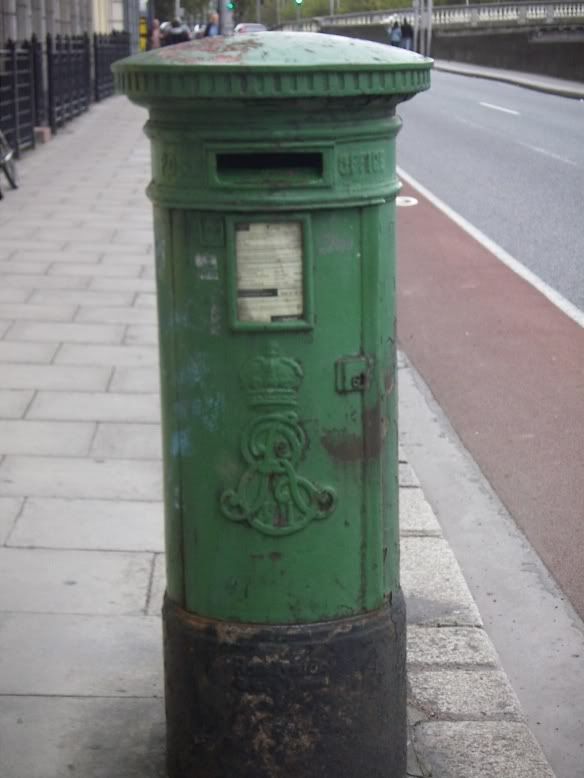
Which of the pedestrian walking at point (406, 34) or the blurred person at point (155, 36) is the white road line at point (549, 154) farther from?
the pedestrian walking at point (406, 34)

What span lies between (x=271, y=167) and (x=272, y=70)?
20 cm

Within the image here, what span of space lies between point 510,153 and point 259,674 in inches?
714

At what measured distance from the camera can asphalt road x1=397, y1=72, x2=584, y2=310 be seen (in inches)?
474

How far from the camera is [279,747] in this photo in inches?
113

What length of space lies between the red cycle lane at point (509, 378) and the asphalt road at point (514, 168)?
0.66m

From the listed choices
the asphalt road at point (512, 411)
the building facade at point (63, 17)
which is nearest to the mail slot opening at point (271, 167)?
the asphalt road at point (512, 411)

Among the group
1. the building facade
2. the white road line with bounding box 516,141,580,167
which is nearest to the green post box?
the white road line with bounding box 516,141,580,167

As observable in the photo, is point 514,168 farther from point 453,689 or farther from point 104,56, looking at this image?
point 104,56

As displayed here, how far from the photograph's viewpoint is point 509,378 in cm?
738

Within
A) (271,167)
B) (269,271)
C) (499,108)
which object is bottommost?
(499,108)

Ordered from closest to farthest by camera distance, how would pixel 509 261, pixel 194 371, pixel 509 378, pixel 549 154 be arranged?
pixel 194 371 → pixel 509 378 → pixel 509 261 → pixel 549 154

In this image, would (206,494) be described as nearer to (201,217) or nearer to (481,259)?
(201,217)

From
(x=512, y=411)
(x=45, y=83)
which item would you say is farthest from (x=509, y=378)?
(x=45, y=83)

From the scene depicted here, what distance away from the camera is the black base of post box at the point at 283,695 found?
9.30 ft
